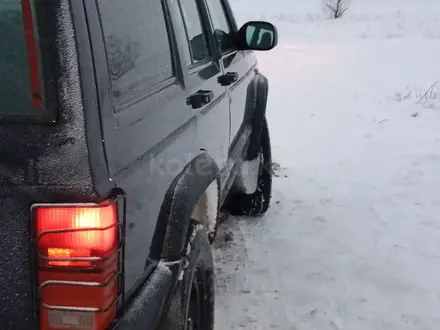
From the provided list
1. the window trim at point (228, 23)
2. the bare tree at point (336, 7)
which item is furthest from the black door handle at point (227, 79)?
the bare tree at point (336, 7)

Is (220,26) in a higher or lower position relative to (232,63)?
higher

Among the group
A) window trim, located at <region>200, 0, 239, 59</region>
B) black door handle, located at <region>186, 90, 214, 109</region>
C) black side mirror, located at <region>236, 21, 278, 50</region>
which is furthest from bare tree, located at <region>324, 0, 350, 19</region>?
black door handle, located at <region>186, 90, 214, 109</region>

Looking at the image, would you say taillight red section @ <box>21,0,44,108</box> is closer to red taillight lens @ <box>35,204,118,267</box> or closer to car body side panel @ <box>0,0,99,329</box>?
car body side panel @ <box>0,0,99,329</box>

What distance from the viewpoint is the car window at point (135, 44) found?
1763mm

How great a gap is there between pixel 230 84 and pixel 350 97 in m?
8.51

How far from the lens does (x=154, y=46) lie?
7.19ft

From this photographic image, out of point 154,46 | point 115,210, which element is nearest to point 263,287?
point 154,46

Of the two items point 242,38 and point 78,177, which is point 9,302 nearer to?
point 78,177

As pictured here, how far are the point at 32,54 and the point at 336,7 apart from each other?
32841mm

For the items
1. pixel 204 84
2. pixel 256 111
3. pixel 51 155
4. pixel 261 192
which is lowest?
pixel 261 192

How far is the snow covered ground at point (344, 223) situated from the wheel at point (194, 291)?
829 mm

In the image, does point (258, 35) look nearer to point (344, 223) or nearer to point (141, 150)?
point (344, 223)

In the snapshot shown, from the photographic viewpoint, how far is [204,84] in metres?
2.75

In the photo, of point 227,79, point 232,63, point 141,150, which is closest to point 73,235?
point 141,150
